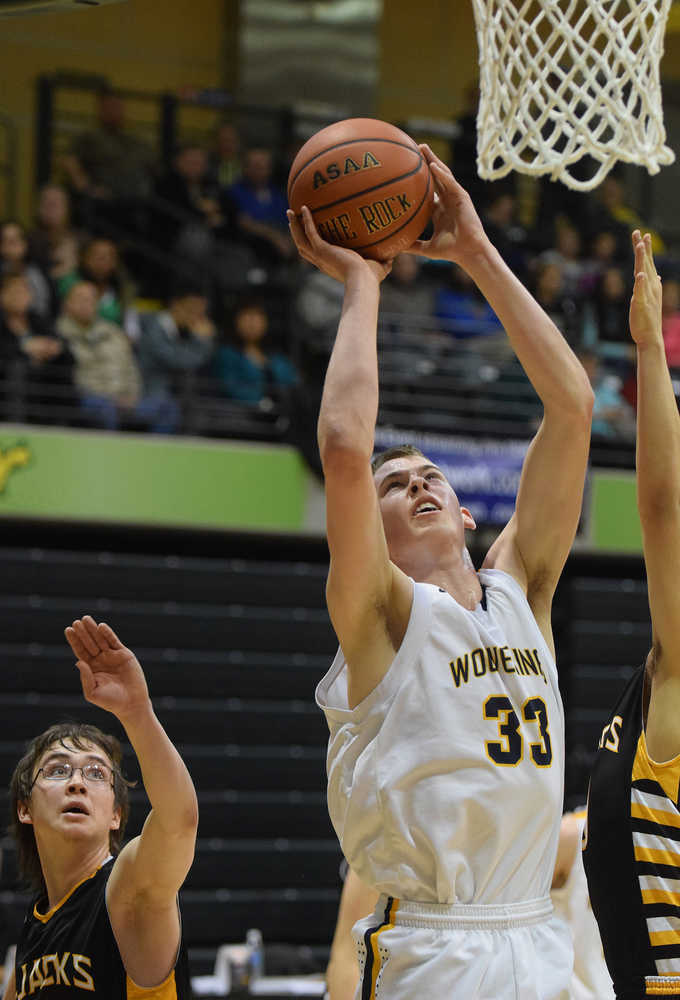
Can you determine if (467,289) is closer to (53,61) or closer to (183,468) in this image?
(183,468)

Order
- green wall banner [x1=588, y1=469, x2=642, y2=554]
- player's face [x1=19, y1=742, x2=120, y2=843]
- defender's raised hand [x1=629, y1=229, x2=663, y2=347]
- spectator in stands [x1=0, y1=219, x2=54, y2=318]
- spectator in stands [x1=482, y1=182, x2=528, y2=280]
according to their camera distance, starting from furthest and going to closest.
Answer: spectator in stands [x1=482, y1=182, x2=528, y2=280] < green wall banner [x1=588, y1=469, x2=642, y2=554] < spectator in stands [x1=0, y1=219, x2=54, y2=318] < player's face [x1=19, y1=742, x2=120, y2=843] < defender's raised hand [x1=629, y1=229, x2=663, y2=347]

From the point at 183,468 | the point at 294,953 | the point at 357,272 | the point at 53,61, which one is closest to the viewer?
the point at 357,272

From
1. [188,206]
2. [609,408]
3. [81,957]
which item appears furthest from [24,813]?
[188,206]

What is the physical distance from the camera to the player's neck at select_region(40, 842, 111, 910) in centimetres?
296

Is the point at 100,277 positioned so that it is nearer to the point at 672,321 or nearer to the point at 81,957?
the point at 672,321

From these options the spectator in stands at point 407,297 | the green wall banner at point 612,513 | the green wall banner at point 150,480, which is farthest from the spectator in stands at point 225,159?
the green wall banner at point 612,513

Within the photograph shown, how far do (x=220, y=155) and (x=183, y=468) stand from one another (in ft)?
12.6

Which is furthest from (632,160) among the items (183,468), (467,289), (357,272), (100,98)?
(100,98)

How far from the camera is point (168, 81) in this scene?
13156mm

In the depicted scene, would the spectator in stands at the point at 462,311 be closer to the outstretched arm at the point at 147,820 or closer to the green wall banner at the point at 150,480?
the green wall banner at the point at 150,480

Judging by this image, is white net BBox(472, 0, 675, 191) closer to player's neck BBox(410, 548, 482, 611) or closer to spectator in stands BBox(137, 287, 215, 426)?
player's neck BBox(410, 548, 482, 611)

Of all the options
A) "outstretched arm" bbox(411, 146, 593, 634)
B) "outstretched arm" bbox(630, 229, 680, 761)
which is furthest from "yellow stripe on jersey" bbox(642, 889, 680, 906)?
"outstretched arm" bbox(411, 146, 593, 634)

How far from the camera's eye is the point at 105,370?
931 centimetres

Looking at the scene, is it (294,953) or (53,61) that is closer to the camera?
(294,953)
